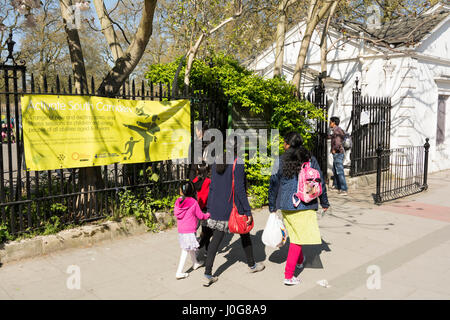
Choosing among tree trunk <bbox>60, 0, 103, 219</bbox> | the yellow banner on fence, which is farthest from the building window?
tree trunk <bbox>60, 0, 103, 219</bbox>

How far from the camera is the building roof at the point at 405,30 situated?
477 inches

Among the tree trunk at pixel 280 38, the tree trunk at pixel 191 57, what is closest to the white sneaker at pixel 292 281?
the tree trunk at pixel 191 57

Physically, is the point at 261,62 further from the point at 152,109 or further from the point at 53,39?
the point at 53,39

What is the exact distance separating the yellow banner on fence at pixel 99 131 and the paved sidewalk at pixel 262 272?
4.60ft

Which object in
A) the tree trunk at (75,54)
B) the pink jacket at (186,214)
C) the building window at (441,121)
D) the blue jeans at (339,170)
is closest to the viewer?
the pink jacket at (186,214)

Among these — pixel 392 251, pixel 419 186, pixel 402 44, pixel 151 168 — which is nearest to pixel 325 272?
pixel 392 251

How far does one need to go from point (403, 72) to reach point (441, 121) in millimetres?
3478

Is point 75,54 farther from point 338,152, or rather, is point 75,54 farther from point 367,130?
point 367,130

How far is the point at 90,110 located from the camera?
19.6 feet

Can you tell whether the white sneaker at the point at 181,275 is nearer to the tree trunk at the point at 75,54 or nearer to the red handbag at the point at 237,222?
the red handbag at the point at 237,222

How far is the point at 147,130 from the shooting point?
670cm

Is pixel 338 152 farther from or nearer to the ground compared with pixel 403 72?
→ nearer to the ground

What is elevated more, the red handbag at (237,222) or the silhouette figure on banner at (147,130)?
the silhouette figure on banner at (147,130)

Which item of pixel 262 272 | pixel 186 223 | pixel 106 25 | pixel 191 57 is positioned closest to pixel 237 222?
pixel 186 223
